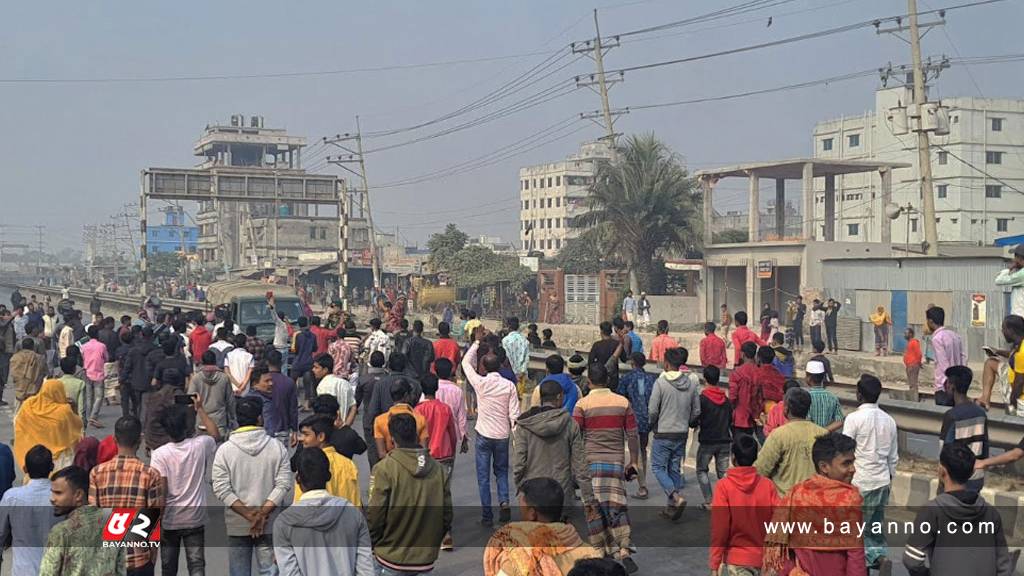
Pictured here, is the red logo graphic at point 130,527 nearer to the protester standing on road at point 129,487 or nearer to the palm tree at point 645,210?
the protester standing on road at point 129,487

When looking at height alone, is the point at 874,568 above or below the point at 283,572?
below

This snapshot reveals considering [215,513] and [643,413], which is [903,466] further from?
[215,513]

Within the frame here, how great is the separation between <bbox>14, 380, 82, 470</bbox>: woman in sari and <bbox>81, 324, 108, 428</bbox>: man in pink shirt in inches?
259

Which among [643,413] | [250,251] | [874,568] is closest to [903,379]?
[643,413]

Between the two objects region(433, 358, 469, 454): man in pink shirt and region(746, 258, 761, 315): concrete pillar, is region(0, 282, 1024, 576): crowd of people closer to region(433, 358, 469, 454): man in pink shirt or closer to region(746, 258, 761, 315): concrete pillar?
region(433, 358, 469, 454): man in pink shirt

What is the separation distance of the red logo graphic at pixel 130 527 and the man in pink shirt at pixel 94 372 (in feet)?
31.8

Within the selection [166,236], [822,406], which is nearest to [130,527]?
[822,406]

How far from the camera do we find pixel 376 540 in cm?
593

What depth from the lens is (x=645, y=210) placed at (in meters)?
41.3

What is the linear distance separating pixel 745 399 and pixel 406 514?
502 centimetres

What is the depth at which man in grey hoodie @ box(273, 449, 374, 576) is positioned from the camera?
17.2 ft

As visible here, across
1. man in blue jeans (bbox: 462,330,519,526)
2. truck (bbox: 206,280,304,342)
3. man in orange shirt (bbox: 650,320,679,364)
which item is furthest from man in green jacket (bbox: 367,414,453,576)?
truck (bbox: 206,280,304,342)

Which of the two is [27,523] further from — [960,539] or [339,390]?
[960,539]

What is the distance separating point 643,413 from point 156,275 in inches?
4318
